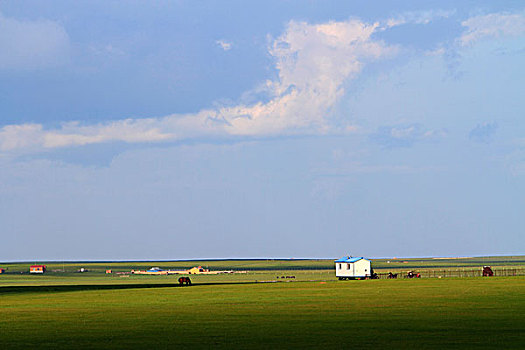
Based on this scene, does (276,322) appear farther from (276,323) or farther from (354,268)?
(354,268)

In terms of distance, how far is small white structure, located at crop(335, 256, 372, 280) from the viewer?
419 feet

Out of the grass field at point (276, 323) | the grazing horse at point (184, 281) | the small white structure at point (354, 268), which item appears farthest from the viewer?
the small white structure at point (354, 268)

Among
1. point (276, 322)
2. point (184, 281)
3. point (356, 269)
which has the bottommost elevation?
point (276, 322)

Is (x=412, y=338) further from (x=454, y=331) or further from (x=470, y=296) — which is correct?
(x=470, y=296)

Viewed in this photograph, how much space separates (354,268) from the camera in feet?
419

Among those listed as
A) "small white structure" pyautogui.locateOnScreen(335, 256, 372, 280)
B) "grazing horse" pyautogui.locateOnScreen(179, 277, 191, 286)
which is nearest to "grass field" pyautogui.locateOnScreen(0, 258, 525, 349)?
"grazing horse" pyautogui.locateOnScreen(179, 277, 191, 286)

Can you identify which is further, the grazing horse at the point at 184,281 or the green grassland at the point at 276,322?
the grazing horse at the point at 184,281

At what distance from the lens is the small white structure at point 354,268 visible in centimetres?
12756

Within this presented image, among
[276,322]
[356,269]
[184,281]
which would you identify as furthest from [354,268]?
[276,322]

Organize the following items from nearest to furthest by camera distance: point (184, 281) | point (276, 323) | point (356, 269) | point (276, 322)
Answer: point (276, 323) → point (276, 322) → point (184, 281) → point (356, 269)

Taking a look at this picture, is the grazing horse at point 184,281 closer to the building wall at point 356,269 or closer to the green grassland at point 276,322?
the building wall at point 356,269

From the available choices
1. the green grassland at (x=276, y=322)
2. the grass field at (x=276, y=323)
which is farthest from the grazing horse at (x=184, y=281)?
the grass field at (x=276, y=323)

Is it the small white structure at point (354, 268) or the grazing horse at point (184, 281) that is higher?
the small white structure at point (354, 268)

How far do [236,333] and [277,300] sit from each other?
29.8 m
